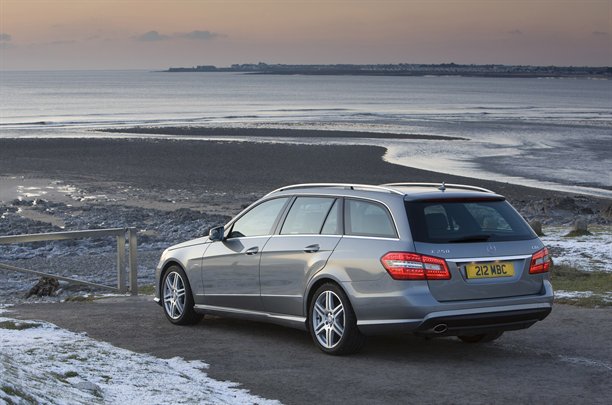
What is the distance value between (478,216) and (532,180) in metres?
30.9

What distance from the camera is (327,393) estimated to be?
821 centimetres

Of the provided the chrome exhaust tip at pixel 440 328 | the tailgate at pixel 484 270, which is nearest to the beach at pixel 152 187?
the chrome exhaust tip at pixel 440 328

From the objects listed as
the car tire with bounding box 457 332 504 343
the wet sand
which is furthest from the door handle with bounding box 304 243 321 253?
the wet sand

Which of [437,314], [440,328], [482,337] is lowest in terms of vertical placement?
[482,337]

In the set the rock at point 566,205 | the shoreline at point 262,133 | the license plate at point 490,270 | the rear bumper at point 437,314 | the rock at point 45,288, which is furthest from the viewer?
the shoreline at point 262,133

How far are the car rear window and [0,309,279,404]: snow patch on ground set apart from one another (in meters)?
2.12

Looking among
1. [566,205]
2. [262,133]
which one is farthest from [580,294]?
[262,133]

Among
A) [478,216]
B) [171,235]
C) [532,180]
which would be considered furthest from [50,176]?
[478,216]

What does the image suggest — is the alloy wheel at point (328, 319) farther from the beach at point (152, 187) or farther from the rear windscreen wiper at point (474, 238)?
the beach at point (152, 187)

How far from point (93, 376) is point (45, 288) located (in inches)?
381

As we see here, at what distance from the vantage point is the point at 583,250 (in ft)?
57.4

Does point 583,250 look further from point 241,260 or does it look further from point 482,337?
point 241,260

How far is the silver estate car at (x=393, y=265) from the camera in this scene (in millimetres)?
9039

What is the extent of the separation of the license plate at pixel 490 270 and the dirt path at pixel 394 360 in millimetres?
786
